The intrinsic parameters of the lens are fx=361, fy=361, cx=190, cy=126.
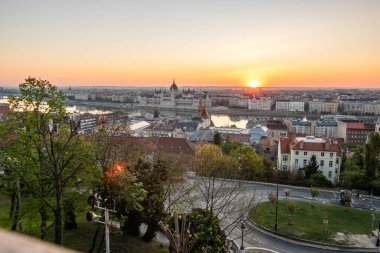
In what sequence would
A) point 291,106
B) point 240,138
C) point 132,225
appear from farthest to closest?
point 291,106, point 240,138, point 132,225

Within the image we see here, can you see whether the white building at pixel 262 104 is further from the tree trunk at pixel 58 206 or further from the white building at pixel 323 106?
the tree trunk at pixel 58 206

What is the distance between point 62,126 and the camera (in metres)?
13.4

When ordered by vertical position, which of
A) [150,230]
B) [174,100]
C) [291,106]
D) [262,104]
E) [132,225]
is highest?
[174,100]

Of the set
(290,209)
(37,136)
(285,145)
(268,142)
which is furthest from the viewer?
(268,142)

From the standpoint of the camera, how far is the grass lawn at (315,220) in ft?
71.4

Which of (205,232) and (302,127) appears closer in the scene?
(205,232)

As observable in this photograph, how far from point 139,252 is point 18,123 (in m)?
7.79

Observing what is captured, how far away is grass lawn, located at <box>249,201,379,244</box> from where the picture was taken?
21750mm

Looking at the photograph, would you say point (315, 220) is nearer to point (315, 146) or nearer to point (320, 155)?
point (320, 155)

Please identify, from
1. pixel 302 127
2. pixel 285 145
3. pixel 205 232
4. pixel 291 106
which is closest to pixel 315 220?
pixel 205 232

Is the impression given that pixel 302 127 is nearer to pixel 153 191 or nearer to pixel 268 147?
pixel 268 147

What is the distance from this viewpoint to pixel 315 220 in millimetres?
23938

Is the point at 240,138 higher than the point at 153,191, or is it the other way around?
the point at 153,191

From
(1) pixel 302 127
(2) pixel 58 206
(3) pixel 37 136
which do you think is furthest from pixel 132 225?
(1) pixel 302 127
